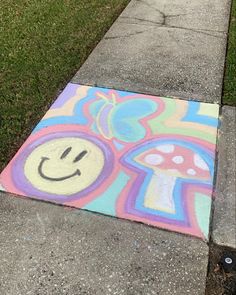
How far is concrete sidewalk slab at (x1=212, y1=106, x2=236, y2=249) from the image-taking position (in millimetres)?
3029

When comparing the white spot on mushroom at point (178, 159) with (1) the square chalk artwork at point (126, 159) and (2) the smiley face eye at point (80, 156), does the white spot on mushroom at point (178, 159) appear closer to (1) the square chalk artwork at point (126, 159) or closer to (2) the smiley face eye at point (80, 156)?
(1) the square chalk artwork at point (126, 159)

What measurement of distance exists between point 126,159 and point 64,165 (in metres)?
0.54

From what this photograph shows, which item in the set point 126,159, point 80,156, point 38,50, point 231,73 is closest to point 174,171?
point 126,159

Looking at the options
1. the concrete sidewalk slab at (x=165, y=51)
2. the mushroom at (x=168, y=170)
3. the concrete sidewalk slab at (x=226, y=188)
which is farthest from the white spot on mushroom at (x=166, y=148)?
the concrete sidewalk slab at (x=165, y=51)

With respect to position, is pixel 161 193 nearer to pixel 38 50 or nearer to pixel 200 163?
pixel 200 163

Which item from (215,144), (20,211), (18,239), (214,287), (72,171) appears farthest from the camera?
(215,144)

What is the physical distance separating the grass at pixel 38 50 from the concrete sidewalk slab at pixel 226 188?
1.84m

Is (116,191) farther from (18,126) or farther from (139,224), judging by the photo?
(18,126)

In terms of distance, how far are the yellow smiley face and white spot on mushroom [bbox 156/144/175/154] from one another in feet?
1.73

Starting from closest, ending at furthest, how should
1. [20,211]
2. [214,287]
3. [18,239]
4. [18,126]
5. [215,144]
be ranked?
[214,287] → [18,239] → [20,211] → [215,144] → [18,126]

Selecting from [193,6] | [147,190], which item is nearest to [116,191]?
[147,190]

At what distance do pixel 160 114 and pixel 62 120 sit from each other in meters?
0.99

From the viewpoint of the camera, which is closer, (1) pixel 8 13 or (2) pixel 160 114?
(2) pixel 160 114

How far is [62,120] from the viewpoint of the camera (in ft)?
13.9
